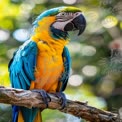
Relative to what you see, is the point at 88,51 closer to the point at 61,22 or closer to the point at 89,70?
the point at 89,70

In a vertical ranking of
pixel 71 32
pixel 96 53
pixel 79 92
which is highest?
pixel 71 32

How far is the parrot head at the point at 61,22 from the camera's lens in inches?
155

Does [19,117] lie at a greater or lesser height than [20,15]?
lesser

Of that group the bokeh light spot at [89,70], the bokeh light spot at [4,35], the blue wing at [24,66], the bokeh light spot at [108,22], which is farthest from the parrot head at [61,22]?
the bokeh light spot at [4,35]

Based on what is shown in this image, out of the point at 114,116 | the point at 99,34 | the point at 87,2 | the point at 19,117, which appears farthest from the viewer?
the point at 99,34

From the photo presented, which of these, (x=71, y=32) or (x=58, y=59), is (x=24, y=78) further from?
(x=71, y=32)

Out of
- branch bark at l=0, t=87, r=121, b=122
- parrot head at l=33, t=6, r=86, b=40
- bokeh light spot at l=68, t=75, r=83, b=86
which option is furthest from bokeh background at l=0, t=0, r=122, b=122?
branch bark at l=0, t=87, r=121, b=122

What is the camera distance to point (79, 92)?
19.6ft

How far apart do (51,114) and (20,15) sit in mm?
2690

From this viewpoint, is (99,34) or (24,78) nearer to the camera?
(24,78)

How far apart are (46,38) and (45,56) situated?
0.16m

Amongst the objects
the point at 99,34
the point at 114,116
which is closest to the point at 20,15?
the point at 99,34

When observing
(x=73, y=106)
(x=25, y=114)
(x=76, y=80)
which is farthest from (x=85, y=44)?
(x=73, y=106)

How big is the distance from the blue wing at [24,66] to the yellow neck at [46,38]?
67 millimetres
